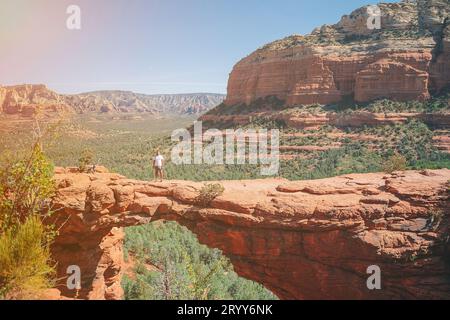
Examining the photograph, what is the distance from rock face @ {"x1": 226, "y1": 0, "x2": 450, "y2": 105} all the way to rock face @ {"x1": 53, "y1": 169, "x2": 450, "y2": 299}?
39371mm

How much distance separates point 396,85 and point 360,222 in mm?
42537

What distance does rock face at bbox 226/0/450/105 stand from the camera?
45500mm

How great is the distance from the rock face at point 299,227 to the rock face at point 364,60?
39371 mm

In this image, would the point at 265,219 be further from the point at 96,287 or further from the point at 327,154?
the point at 327,154

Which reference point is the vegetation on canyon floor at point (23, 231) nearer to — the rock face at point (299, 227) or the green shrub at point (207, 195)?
the rock face at point (299, 227)

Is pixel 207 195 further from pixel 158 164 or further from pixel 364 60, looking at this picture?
pixel 364 60

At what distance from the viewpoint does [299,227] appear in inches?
433

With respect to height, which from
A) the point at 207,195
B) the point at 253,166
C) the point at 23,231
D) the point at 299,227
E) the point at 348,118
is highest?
the point at 348,118

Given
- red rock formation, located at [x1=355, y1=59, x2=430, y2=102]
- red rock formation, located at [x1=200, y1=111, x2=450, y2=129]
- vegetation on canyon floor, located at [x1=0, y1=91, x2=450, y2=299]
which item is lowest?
vegetation on canyon floor, located at [x1=0, y1=91, x2=450, y2=299]

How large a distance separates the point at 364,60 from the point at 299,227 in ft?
150

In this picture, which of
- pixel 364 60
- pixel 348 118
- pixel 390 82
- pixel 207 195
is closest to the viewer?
pixel 207 195

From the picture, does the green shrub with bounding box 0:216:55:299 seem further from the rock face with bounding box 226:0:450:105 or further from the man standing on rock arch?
the rock face with bounding box 226:0:450:105

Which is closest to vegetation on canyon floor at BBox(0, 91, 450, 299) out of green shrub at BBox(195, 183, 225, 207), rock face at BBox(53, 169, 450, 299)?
green shrub at BBox(195, 183, 225, 207)

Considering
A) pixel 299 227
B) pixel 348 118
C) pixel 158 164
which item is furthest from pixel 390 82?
pixel 158 164
